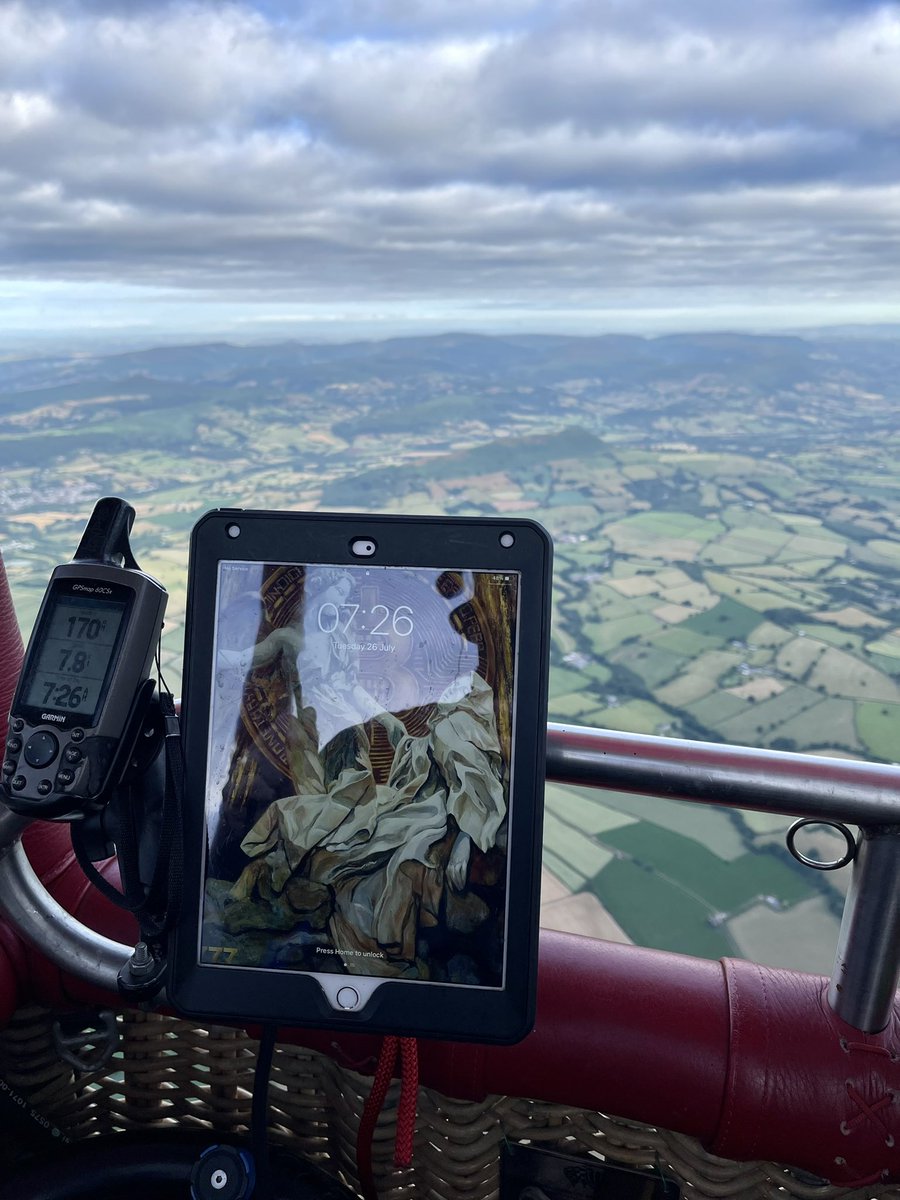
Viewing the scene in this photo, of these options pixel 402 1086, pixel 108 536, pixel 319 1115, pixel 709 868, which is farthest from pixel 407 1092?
pixel 709 868

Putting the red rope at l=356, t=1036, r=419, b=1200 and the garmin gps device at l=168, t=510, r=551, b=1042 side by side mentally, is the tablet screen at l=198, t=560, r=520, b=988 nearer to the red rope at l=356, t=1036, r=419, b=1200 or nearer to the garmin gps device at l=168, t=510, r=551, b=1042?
the garmin gps device at l=168, t=510, r=551, b=1042

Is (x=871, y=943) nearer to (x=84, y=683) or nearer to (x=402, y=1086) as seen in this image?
(x=402, y=1086)

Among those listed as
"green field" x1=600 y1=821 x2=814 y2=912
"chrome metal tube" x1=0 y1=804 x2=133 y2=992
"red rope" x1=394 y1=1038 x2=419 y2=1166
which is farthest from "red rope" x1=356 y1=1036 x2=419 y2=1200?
"green field" x1=600 y1=821 x2=814 y2=912

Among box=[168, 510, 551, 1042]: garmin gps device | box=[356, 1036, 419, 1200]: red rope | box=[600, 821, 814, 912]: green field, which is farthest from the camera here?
box=[600, 821, 814, 912]: green field

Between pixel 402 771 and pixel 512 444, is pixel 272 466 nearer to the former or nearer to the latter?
pixel 512 444

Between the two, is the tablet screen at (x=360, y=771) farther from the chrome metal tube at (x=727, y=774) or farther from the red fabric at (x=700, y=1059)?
the red fabric at (x=700, y=1059)

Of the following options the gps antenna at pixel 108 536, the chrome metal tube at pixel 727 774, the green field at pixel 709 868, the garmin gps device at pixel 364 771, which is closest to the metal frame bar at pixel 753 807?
the chrome metal tube at pixel 727 774

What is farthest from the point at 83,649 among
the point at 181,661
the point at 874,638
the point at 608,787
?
the point at 874,638
